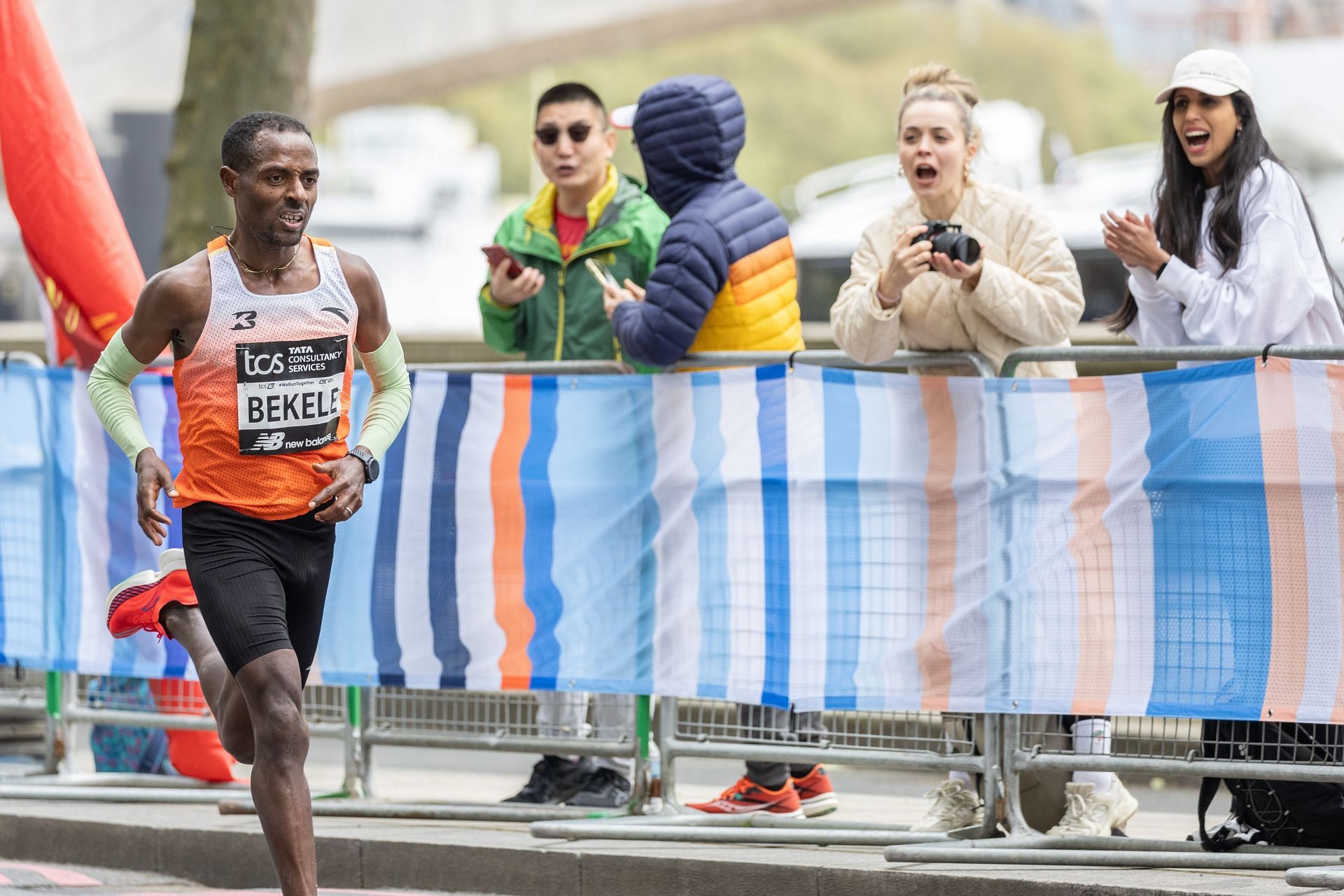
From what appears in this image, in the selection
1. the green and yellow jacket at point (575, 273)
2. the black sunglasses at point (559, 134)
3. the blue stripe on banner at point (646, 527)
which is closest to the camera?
the blue stripe on banner at point (646, 527)

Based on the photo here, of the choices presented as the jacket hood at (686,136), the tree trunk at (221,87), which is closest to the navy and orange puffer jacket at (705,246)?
the jacket hood at (686,136)

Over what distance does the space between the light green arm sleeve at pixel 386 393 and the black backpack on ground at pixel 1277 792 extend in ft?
8.83

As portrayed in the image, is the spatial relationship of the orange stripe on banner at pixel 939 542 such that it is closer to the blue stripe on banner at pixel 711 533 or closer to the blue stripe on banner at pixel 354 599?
the blue stripe on banner at pixel 711 533

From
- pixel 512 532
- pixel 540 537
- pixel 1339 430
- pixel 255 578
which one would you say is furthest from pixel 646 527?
pixel 1339 430

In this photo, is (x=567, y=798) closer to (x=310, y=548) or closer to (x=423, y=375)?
(x=423, y=375)

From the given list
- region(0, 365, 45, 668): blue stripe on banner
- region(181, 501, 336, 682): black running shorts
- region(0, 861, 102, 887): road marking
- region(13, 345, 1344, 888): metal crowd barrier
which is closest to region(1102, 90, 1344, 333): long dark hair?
region(13, 345, 1344, 888): metal crowd barrier

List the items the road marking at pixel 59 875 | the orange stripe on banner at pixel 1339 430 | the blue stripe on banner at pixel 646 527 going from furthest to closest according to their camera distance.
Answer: the road marking at pixel 59 875
the blue stripe on banner at pixel 646 527
the orange stripe on banner at pixel 1339 430

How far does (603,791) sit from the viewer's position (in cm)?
774

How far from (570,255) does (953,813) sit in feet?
8.68

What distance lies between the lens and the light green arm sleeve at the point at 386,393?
628 centimetres

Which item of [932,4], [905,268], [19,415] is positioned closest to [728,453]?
[905,268]

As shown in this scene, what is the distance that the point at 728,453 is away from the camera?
719 centimetres

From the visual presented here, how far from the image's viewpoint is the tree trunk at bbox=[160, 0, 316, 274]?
1093 centimetres

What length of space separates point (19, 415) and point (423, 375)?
193 cm
